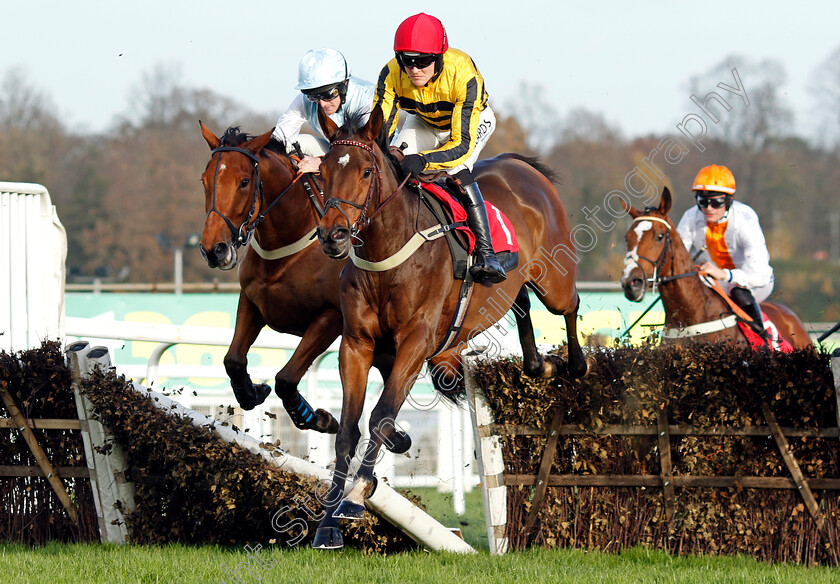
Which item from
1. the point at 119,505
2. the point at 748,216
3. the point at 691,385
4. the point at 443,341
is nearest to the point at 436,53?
the point at 443,341

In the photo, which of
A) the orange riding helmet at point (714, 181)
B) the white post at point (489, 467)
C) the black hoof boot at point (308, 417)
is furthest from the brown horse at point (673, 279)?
the black hoof boot at point (308, 417)

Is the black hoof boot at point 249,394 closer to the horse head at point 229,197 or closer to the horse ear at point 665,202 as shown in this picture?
the horse head at point 229,197

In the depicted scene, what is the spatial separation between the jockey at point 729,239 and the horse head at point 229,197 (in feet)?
11.2

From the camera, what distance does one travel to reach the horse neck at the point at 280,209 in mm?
4785

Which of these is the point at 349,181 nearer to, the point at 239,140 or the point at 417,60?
the point at 417,60

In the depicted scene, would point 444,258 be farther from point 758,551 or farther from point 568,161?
point 568,161

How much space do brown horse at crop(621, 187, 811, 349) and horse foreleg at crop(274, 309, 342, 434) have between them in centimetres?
234

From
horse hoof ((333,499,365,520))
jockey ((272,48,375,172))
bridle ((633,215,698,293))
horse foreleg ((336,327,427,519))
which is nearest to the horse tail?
bridle ((633,215,698,293))

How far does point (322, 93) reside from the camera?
4852 millimetres

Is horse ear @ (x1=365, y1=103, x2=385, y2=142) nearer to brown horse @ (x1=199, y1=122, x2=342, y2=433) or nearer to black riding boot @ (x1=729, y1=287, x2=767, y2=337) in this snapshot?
brown horse @ (x1=199, y1=122, x2=342, y2=433)

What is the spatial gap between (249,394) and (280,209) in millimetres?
951

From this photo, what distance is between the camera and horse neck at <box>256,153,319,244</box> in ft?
15.7

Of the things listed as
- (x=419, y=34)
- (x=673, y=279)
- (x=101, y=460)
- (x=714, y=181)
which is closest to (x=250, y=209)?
(x=419, y=34)

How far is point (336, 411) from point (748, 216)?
11.5 ft
